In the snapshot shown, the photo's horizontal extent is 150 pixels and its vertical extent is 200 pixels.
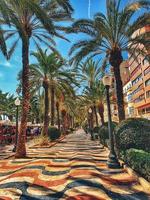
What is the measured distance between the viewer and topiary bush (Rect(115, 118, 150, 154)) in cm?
1197

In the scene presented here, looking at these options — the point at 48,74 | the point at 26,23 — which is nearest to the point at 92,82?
the point at 48,74

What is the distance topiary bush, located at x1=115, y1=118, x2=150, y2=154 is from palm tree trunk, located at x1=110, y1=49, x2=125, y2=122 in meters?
4.18

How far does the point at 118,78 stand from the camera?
690 inches

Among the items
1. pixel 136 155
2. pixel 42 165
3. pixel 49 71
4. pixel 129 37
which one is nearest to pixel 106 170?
pixel 136 155

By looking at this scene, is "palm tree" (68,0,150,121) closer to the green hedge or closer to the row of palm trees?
the row of palm trees

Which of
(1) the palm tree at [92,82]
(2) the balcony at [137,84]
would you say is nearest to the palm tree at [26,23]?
(1) the palm tree at [92,82]

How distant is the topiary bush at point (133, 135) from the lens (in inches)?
471

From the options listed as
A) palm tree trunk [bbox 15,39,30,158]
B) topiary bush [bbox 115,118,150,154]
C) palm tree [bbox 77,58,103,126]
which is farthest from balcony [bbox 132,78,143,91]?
topiary bush [bbox 115,118,150,154]

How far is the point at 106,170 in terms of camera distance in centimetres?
1123

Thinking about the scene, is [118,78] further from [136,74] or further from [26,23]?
[136,74]

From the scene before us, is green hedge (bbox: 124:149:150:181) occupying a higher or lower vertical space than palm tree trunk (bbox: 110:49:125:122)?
lower

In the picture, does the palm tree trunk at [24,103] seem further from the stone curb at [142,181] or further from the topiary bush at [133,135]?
the stone curb at [142,181]

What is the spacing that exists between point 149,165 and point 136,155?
1.62 m

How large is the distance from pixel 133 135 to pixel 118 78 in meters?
6.07
